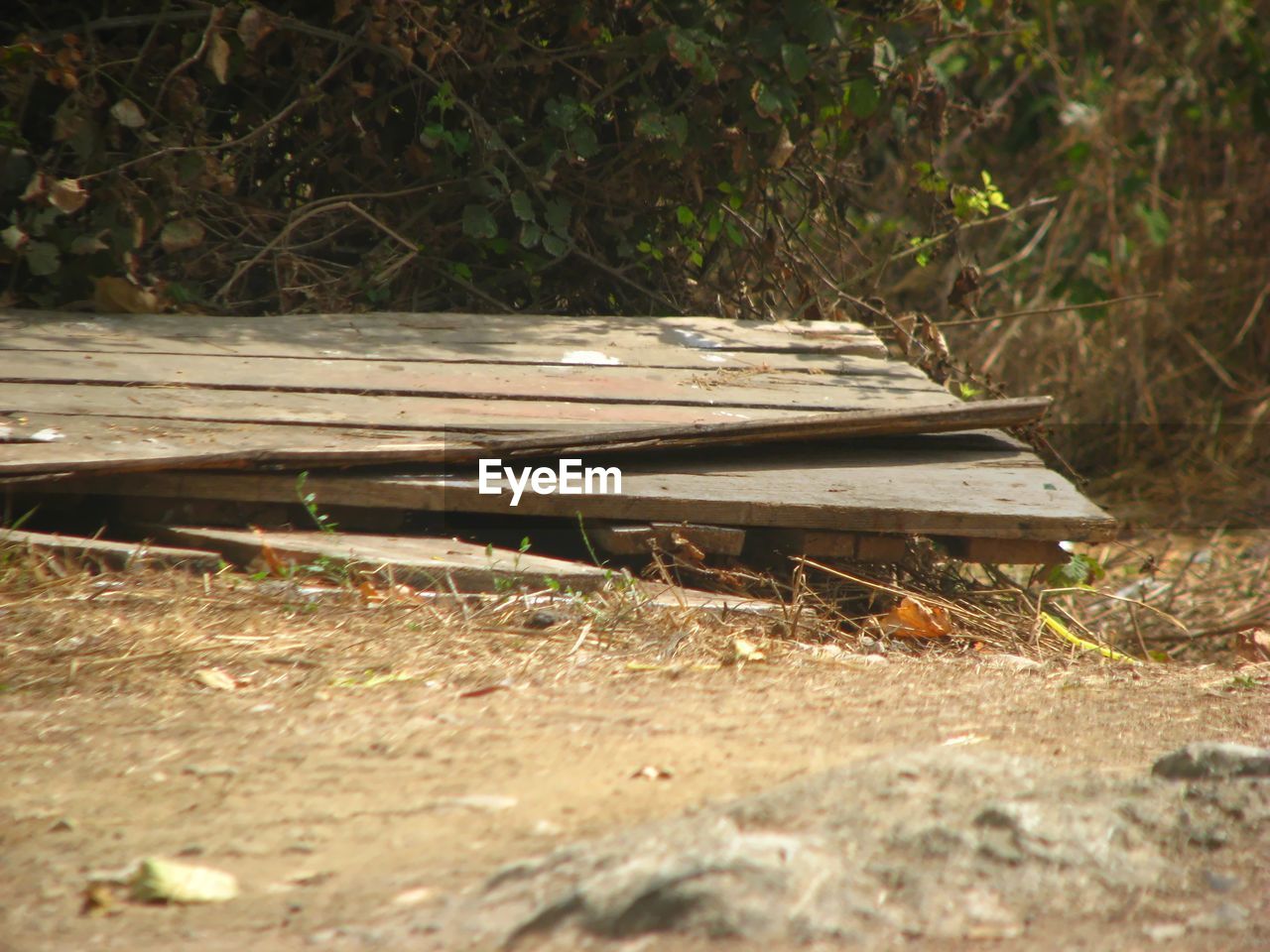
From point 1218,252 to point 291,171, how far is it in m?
4.54

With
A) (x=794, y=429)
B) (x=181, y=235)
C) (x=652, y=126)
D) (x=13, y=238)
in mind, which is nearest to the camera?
(x=794, y=429)

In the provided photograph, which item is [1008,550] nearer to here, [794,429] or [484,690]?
[794,429]

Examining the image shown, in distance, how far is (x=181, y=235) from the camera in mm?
3996

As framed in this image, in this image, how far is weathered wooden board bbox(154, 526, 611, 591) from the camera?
8.09ft

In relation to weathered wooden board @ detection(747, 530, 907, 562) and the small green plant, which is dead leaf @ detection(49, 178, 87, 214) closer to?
the small green plant

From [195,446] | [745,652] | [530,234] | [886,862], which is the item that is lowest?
[745,652]

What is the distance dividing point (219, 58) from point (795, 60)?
5.99ft

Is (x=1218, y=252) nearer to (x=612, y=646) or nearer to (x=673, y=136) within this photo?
(x=673, y=136)

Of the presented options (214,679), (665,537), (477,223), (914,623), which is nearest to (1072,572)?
(914,623)

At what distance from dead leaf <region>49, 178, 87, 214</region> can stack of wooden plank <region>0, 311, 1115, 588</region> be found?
0.34 meters

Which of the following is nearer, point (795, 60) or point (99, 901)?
point (99, 901)

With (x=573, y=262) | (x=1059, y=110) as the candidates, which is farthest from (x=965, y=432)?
(x=1059, y=110)

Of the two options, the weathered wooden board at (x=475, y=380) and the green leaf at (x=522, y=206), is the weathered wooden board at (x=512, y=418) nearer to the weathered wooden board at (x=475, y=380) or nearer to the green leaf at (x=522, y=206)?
the weathered wooden board at (x=475, y=380)

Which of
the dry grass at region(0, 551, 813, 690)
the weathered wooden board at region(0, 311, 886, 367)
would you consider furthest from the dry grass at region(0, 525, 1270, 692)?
the weathered wooden board at region(0, 311, 886, 367)
